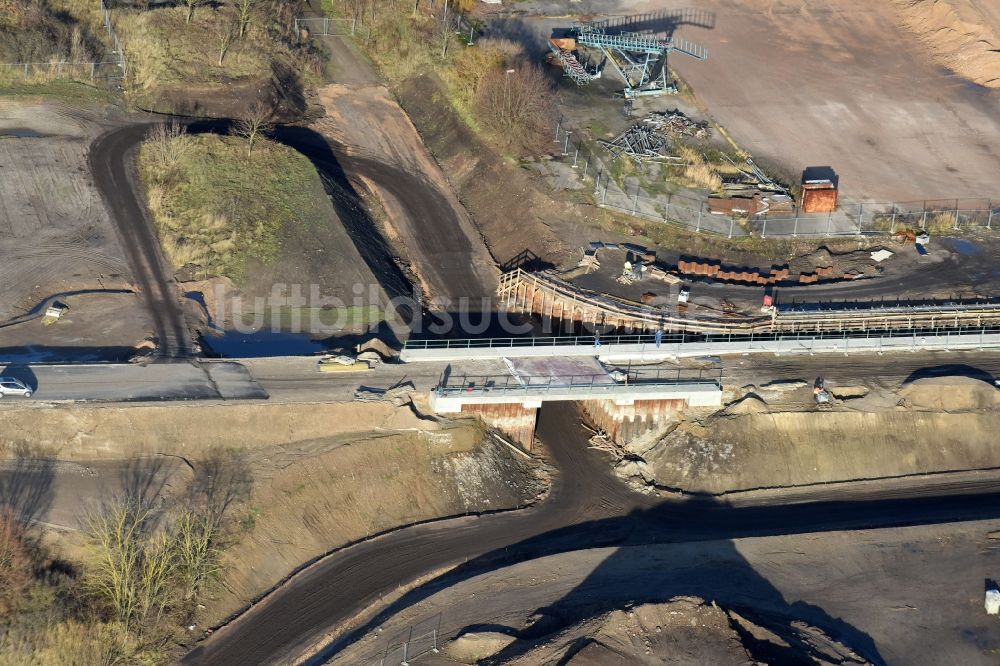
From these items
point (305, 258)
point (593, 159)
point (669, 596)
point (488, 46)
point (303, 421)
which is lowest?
point (669, 596)

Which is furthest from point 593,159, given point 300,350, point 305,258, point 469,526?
point 469,526

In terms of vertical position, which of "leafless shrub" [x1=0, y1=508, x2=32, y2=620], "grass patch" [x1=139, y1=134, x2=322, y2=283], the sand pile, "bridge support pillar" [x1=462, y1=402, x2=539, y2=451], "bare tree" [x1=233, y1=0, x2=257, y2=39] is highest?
the sand pile

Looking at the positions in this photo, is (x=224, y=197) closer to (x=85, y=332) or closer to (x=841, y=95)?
(x=85, y=332)

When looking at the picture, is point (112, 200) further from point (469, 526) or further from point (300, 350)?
point (469, 526)

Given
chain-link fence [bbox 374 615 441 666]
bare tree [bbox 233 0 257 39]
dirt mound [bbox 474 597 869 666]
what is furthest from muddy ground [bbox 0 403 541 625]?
bare tree [bbox 233 0 257 39]

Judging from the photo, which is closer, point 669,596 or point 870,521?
point 669,596

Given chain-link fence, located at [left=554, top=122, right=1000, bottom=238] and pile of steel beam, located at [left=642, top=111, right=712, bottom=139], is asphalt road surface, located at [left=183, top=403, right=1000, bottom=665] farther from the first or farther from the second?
pile of steel beam, located at [left=642, top=111, right=712, bottom=139]
